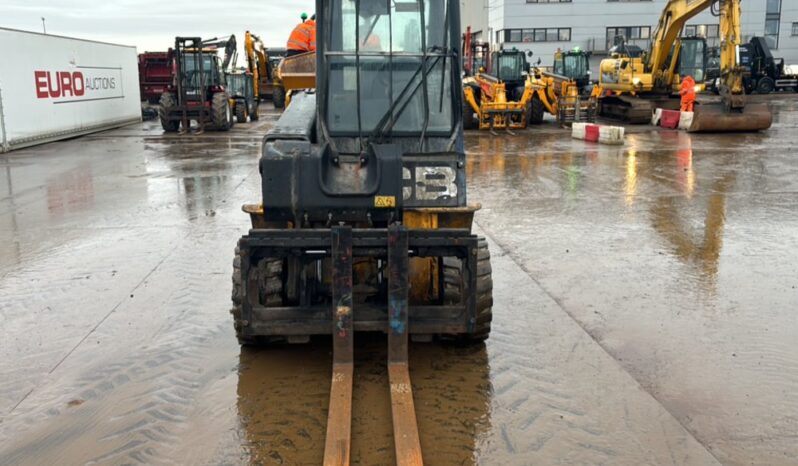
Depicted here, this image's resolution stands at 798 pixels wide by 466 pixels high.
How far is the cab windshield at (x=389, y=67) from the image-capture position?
5422 millimetres

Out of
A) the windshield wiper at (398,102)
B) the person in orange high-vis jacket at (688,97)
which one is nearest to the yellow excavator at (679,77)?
the person in orange high-vis jacket at (688,97)

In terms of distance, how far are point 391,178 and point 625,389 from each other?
2088 mm

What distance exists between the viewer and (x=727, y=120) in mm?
20938

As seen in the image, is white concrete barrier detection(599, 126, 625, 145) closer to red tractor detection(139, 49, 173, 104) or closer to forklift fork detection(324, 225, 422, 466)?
forklift fork detection(324, 225, 422, 466)

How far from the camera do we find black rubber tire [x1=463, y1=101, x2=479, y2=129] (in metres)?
23.8

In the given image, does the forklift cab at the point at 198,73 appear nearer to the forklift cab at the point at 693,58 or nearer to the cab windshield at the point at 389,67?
the forklift cab at the point at 693,58

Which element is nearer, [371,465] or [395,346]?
[371,465]

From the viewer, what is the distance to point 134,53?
96.0 feet

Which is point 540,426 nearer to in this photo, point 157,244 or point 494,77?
point 157,244

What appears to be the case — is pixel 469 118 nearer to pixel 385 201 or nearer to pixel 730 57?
pixel 730 57

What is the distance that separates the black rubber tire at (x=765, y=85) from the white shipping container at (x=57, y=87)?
114 feet

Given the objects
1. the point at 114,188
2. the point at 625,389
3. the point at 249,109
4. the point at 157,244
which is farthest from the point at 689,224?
the point at 249,109

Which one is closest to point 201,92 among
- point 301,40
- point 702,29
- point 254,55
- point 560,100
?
point 560,100

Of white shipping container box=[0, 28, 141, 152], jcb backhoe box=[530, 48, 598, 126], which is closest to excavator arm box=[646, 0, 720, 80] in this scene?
jcb backhoe box=[530, 48, 598, 126]
